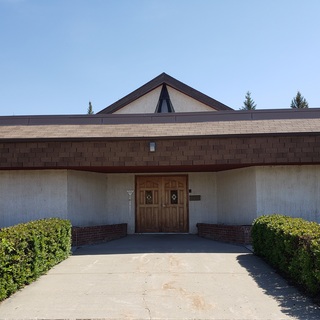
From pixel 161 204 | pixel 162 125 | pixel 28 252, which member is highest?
pixel 162 125

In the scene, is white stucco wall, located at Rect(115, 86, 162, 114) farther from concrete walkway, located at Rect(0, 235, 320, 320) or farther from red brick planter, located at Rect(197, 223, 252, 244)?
concrete walkway, located at Rect(0, 235, 320, 320)

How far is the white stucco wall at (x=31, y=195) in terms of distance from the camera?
40.4 feet

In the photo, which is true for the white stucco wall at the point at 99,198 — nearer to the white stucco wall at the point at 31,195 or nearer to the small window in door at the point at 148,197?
the white stucco wall at the point at 31,195

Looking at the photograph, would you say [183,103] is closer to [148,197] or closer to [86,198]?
[148,197]

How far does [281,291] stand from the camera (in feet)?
22.4

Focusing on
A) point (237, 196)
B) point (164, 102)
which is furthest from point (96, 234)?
point (164, 102)

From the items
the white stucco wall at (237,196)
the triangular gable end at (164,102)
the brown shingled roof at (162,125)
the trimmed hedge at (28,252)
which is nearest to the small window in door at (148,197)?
the white stucco wall at (237,196)

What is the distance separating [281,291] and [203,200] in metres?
8.65

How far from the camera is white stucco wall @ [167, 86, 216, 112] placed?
18.8 meters

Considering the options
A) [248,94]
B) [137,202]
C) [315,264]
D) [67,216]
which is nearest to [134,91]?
[137,202]

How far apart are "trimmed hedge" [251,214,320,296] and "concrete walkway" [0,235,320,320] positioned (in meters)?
0.25

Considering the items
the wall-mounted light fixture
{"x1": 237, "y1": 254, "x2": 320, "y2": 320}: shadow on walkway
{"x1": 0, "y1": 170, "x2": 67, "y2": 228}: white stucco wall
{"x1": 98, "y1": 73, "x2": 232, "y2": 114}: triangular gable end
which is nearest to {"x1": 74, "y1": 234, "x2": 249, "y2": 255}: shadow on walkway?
{"x1": 0, "y1": 170, "x2": 67, "y2": 228}: white stucco wall

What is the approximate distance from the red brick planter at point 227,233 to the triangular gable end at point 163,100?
21.0 ft

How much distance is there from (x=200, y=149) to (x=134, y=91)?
7924 mm
